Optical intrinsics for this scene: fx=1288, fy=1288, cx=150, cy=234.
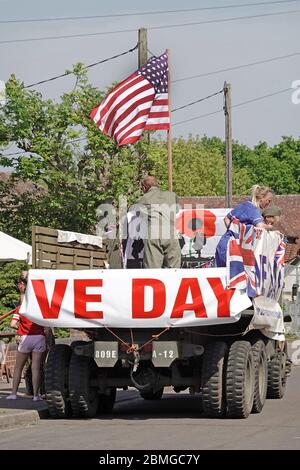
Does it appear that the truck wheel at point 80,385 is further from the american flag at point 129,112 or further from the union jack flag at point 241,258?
the american flag at point 129,112

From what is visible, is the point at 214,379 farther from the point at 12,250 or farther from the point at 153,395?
the point at 12,250

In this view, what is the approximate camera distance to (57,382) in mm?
15047

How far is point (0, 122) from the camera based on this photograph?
3484 cm

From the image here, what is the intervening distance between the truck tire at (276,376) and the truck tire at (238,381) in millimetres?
2743

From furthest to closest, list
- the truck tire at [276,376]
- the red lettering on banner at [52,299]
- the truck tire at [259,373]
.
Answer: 1. the truck tire at [276,376]
2. the truck tire at [259,373]
3. the red lettering on banner at [52,299]

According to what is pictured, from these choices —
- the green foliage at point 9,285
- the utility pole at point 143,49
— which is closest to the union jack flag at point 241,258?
the green foliage at point 9,285

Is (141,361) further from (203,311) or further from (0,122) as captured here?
Answer: (0,122)

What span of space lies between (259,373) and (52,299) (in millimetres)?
2745

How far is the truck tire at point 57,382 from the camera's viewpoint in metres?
15.0

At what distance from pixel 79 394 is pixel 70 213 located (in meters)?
19.8

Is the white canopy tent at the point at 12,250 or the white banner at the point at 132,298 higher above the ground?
the white canopy tent at the point at 12,250

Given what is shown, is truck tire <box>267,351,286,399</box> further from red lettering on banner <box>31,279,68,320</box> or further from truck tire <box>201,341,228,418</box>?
red lettering on banner <box>31,279,68,320</box>
